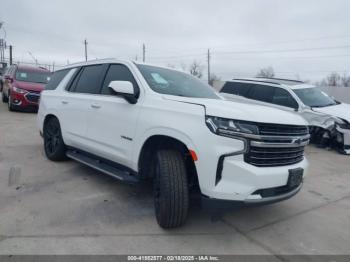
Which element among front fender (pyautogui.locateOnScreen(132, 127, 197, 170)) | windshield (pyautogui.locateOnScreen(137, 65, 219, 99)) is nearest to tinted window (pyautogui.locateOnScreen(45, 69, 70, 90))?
windshield (pyautogui.locateOnScreen(137, 65, 219, 99))

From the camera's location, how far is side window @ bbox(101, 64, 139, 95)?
3.64 m

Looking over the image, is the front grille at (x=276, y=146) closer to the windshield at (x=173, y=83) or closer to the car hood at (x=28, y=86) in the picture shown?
the windshield at (x=173, y=83)

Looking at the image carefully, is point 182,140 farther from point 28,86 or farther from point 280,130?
point 28,86

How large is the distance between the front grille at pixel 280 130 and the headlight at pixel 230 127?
0.28 ft

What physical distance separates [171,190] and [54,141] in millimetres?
3261

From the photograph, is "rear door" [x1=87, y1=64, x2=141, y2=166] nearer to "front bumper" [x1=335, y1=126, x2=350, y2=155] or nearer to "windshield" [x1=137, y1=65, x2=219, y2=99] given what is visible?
"windshield" [x1=137, y1=65, x2=219, y2=99]

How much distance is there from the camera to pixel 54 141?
5156 mm

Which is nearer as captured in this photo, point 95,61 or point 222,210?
point 222,210

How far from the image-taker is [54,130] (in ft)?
17.0

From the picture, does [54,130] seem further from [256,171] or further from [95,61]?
[256,171]

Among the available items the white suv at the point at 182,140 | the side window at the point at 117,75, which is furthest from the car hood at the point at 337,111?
the side window at the point at 117,75

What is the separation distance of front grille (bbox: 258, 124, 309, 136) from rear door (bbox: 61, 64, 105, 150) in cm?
248

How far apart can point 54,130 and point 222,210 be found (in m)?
3.76

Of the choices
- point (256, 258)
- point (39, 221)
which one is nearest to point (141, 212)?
point (39, 221)
